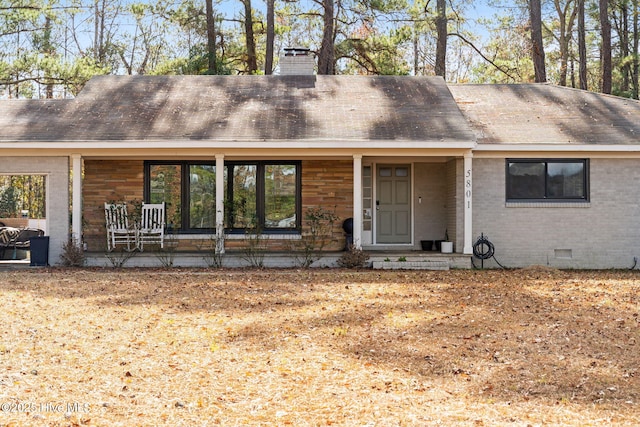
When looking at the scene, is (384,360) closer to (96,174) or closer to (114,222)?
(114,222)

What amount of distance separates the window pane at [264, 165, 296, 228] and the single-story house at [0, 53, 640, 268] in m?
0.02

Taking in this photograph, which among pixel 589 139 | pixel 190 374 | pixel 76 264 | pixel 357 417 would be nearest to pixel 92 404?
pixel 190 374

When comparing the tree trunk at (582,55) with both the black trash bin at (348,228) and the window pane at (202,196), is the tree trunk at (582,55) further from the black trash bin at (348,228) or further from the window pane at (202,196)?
the window pane at (202,196)

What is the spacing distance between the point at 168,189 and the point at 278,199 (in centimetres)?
237

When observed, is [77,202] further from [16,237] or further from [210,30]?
[210,30]

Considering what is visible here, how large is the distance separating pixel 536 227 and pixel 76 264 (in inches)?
360

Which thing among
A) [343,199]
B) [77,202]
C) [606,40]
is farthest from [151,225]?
[606,40]

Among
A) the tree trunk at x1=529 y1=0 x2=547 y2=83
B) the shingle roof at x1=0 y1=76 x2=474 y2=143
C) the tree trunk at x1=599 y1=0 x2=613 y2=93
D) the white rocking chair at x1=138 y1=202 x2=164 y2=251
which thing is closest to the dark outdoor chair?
the shingle roof at x1=0 y1=76 x2=474 y2=143

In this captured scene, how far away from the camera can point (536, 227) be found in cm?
1366

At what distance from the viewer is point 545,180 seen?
13758mm

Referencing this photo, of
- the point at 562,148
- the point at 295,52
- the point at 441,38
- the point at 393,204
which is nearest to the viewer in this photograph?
the point at 562,148

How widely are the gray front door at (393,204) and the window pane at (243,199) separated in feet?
9.67

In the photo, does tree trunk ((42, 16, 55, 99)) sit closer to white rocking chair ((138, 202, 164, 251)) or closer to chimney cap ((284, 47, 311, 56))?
chimney cap ((284, 47, 311, 56))

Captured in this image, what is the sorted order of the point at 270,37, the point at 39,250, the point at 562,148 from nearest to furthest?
the point at 39,250
the point at 562,148
the point at 270,37
